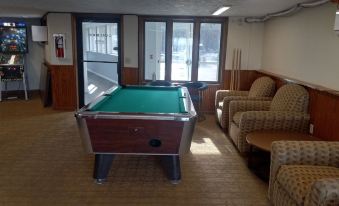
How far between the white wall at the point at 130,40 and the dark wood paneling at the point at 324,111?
3.56 metres

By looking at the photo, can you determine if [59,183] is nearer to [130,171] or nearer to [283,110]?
[130,171]

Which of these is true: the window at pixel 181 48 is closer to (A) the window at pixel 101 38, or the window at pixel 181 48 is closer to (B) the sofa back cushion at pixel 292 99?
(A) the window at pixel 101 38

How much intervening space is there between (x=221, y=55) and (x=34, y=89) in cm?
547

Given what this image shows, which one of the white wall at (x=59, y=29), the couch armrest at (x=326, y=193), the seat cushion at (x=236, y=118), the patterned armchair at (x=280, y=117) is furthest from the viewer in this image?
the white wall at (x=59, y=29)

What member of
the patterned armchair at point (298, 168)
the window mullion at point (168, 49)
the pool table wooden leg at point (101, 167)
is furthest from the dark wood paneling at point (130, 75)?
the patterned armchair at point (298, 168)

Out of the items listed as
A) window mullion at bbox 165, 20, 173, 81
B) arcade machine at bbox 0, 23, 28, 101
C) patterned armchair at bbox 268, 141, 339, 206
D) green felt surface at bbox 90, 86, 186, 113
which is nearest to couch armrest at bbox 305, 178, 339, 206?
patterned armchair at bbox 268, 141, 339, 206

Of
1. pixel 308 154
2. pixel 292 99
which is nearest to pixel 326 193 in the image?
pixel 308 154

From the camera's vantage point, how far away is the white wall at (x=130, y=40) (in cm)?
619

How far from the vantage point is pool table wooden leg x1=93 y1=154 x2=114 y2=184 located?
3211 mm

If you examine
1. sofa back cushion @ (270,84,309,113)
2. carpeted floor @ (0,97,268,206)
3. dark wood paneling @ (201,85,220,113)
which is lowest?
carpeted floor @ (0,97,268,206)

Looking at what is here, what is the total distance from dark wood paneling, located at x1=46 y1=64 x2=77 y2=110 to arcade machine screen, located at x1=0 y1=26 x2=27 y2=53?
1.91 meters

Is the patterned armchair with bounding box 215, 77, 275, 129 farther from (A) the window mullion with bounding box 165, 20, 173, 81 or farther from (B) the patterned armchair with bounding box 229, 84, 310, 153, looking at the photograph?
(A) the window mullion with bounding box 165, 20, 173, 81

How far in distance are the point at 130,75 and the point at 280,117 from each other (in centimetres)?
362

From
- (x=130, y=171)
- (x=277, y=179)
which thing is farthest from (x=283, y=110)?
(x=130, y=171)
